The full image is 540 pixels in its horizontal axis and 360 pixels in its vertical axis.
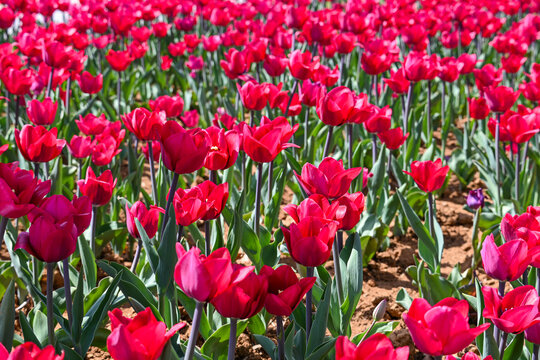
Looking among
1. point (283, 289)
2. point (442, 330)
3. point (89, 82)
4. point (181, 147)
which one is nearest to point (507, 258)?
point (442, 330)

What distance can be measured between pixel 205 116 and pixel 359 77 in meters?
1.30

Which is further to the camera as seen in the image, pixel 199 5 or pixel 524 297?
pixel 199 5

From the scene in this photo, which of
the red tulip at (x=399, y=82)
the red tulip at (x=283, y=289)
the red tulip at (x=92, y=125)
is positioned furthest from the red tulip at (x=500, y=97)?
the red tulip at (x=283, y=289)

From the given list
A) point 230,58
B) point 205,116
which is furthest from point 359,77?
point 230,58

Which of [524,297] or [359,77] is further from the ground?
[524,297]

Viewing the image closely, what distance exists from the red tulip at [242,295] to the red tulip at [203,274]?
0.05 feet

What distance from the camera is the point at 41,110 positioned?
2.68 meters

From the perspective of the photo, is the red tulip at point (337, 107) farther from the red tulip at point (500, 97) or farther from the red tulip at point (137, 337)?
the red tulip at point (137, 337)


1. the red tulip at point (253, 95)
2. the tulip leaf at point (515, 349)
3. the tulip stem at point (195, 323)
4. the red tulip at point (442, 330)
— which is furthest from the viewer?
the red tulip at point (253, 95)

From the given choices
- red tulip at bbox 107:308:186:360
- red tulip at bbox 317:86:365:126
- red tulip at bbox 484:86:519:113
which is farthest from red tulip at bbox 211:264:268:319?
red tulip at bbox 484:86:519:113

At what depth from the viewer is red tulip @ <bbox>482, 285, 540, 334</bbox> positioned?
4.10 ft

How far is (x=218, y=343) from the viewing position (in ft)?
5.45

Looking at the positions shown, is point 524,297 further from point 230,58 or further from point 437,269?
point 230,58

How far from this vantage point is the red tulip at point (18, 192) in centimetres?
141
